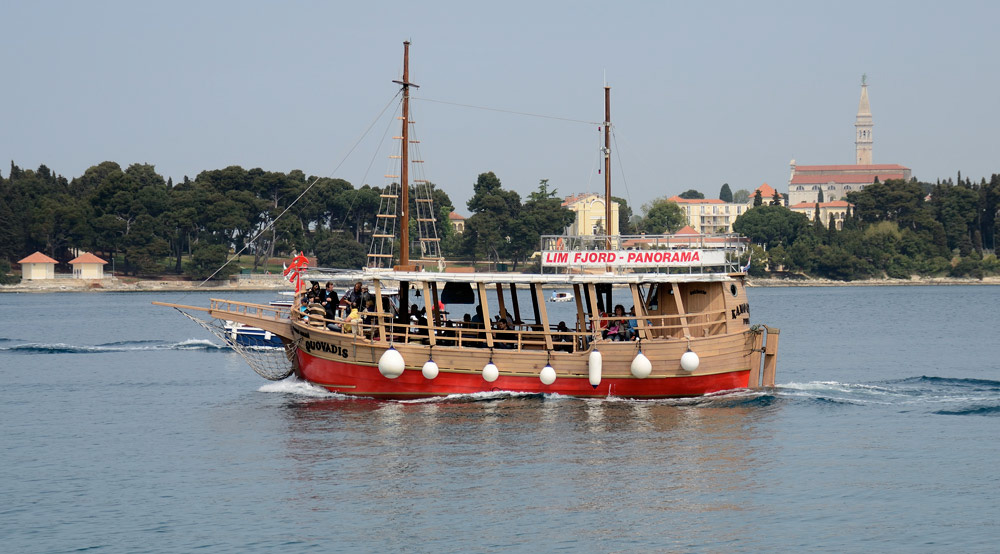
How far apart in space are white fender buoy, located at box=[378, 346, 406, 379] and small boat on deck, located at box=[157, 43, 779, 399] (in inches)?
1.0

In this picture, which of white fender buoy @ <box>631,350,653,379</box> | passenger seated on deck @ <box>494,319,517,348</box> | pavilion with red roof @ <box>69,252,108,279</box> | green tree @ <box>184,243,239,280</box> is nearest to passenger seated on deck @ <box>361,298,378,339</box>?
passenger seated on deck @ <box>494,319,517,348</box>

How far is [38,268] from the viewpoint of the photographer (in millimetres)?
135375

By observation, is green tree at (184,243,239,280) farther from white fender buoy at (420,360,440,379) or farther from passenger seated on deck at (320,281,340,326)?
white fender buoy at (420,360,440,379)

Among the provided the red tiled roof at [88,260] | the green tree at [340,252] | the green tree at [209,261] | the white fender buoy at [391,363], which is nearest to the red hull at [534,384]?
the white fender buoy at [391,363]

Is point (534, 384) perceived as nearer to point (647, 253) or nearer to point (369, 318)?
point (647, 253)

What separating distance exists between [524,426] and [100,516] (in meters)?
9.89

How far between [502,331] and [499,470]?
6.29 metres

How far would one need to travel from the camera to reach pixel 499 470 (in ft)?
73.6

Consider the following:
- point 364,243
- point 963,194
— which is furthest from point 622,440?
point 963,194

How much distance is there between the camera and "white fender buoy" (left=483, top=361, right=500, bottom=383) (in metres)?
28.8

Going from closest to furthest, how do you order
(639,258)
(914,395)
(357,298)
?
(639,258) → (357,298) → (914,395)

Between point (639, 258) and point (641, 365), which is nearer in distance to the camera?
point (641, 365)

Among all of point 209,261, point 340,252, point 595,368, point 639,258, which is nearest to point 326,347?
point 595,368

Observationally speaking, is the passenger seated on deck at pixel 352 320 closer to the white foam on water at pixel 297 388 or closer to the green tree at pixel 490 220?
the white foam on water at pixel 297 388
